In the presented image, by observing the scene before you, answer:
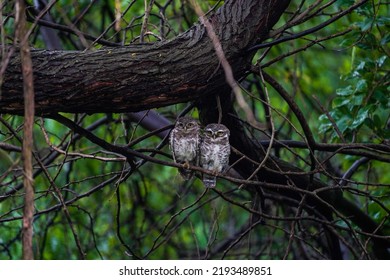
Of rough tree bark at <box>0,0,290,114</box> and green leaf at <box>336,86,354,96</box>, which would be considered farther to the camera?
green leaf at <box>336,86,354,96</box>

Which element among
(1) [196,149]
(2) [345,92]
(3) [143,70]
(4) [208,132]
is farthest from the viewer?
(2) [345,92]

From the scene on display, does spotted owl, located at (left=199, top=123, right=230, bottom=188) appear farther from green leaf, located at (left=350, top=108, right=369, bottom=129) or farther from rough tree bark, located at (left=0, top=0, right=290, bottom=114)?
green leaf, located at (left=350, top=108, right=369, bottom=129)

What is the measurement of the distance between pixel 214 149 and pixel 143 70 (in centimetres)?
87

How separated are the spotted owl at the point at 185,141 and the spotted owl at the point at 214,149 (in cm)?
5

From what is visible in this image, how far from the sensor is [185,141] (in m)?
3.82

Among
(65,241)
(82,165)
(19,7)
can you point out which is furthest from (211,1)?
(19,7)

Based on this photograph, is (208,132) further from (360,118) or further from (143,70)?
(360,118)

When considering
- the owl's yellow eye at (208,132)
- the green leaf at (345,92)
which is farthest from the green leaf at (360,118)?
the owl's yellow eye at (208,132)

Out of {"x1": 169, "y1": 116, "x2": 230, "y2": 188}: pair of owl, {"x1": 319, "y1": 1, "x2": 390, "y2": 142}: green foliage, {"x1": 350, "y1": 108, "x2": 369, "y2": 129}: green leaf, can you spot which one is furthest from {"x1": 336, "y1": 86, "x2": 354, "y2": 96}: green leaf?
{"x1": 169, "y1": 116, "x2": 230, "y2": 188}: pair of owl

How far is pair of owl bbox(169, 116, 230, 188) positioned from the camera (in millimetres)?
3734

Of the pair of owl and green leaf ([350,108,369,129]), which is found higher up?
green leaf ([350,108,369,129])

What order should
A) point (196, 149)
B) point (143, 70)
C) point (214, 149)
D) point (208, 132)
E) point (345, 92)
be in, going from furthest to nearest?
point (345, 92) < point (196, 149) < point (214, 149) < point (208, 132) < point (143, 70)

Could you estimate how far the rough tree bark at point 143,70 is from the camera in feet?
9.67

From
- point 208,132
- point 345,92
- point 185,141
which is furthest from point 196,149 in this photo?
point 345,92
